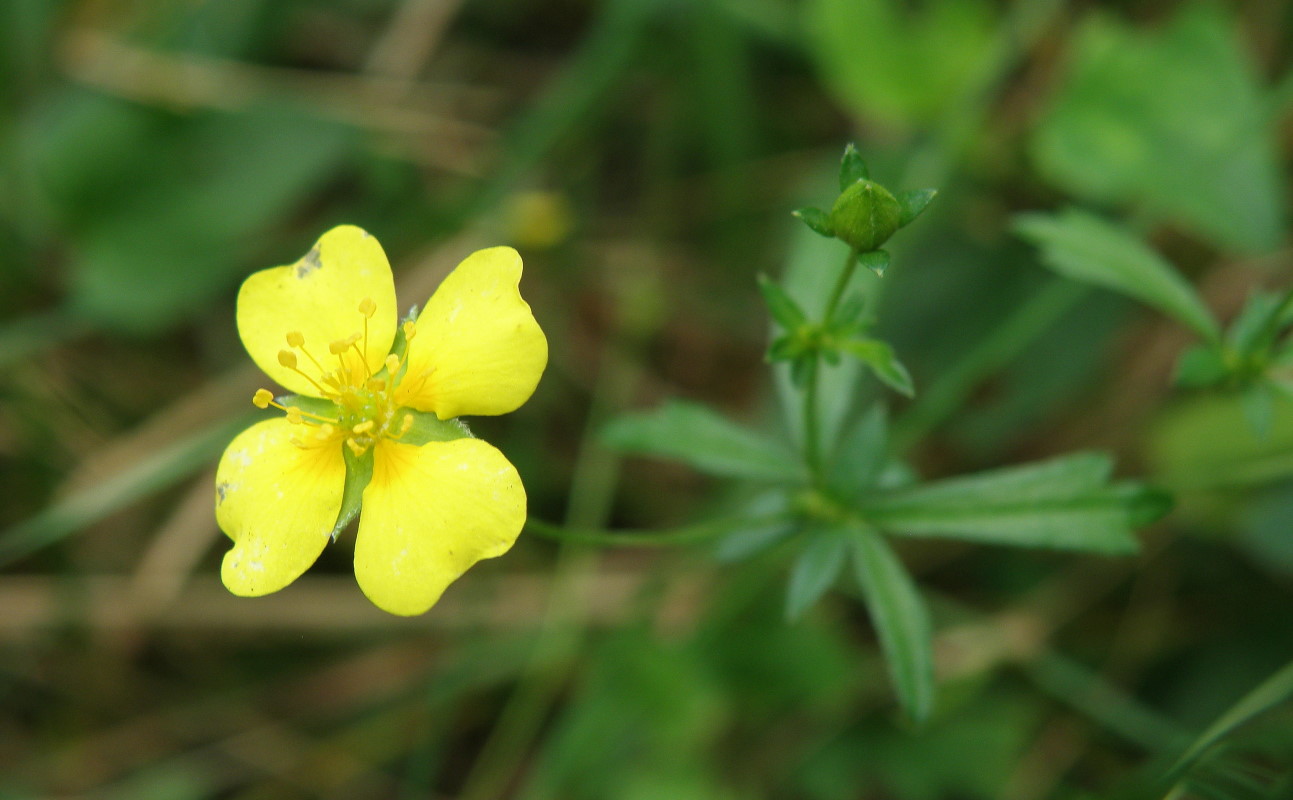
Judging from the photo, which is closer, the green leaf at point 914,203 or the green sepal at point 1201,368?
the green leaf at point 914,203

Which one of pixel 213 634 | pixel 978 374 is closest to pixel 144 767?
pixel 213 634

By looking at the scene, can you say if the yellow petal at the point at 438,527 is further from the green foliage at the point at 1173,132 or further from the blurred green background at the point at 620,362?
the green foliage at the point at 1173,132

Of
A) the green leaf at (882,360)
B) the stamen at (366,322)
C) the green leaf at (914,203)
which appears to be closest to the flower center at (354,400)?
the stamen at (366,322)

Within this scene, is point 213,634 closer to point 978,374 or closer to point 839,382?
point 839,382

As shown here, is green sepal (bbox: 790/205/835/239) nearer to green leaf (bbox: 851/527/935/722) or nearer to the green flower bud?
the green flower bud

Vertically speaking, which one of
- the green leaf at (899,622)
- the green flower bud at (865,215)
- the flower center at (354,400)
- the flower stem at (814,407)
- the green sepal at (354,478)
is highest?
the flower center at (354,400)

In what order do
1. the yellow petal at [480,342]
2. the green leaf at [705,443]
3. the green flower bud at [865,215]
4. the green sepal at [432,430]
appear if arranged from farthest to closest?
the green leaf at [705,443] → the green sepal at [432,430] → the yellow petal at [480,342] → the green flower bud at [865,215]
